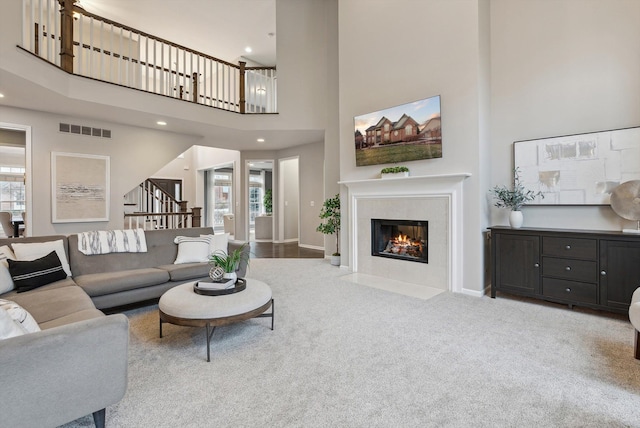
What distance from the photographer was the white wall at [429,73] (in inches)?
Result: 149

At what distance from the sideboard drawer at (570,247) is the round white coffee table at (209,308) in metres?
2.97

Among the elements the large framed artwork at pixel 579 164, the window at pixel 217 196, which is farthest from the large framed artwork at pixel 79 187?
the large framed artwork at pixel 579 164

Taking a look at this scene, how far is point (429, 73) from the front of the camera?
13.6 ft

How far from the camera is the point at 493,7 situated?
410cm

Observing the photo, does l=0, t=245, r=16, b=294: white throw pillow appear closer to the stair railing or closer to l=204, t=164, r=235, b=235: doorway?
the stair railing

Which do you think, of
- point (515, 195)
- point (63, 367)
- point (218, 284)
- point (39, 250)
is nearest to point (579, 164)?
point (515, 195)

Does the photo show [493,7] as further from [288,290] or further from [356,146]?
[288,290]

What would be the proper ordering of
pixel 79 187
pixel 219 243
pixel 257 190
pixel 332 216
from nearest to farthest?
pixel 219 243
pixel 79 187
pixel 332 216
pixel 257 190

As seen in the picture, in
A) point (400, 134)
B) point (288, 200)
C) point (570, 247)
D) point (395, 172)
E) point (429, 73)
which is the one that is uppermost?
point (429, 73)

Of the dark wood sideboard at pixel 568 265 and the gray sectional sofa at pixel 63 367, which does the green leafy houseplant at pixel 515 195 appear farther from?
the gray sectional sofa at pixel 63 367

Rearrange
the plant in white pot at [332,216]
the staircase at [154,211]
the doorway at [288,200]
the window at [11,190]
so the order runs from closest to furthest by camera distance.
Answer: the plant in white pot at [332,216] → the staircase at [154,211] → the window at [11,190] → the doorway at [288,200]

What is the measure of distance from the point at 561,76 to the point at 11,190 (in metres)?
11.6

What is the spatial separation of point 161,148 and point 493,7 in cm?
620

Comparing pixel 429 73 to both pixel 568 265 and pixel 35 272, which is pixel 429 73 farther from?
pixel 35 272
